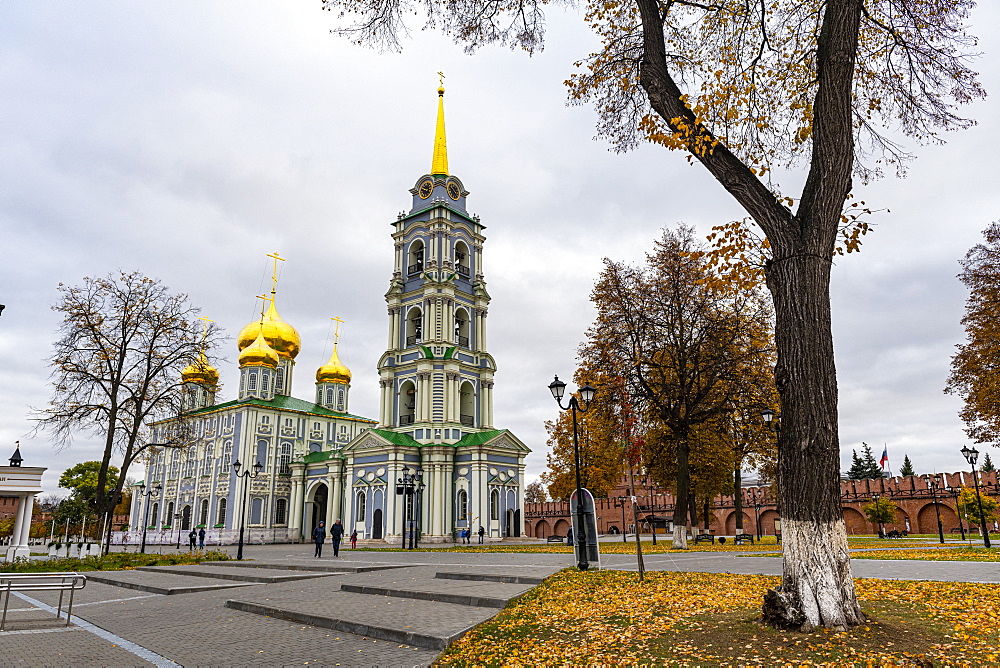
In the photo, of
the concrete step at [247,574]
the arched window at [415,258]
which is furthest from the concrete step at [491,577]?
the arched window at [415,258]

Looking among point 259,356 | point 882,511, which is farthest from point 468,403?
point 882,511

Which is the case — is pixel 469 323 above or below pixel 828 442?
above

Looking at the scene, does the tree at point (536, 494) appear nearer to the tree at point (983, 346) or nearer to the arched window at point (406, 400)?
the arched window at point (406, 400)

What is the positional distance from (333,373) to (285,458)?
512 inches

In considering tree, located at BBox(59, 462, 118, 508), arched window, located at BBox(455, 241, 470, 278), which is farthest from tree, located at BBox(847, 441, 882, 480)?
tree, located at BBox(59, 462, 118, 508)

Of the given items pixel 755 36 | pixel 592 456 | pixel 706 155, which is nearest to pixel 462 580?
pixel 706 155

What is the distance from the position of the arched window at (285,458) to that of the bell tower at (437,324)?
1431 centimetres

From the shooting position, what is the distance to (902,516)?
4738 cm

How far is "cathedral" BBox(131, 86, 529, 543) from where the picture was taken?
42.7 meters

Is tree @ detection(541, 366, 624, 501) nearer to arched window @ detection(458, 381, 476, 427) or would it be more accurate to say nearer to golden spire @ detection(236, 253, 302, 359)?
arched window @ detection(458, 381, 476, 427)

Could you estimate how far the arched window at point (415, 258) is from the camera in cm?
4950

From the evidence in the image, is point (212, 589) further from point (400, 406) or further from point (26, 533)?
point (400, 406)

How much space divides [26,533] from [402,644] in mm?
31025

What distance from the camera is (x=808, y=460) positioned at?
7.07m
